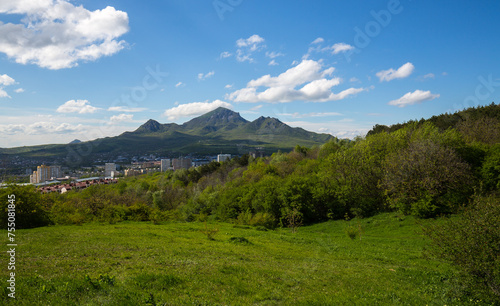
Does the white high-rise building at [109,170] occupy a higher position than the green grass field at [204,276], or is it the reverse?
the green grass field at [204,276]

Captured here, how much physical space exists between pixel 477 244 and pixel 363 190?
112 ft

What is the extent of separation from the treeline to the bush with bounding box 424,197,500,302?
1281 centimetres

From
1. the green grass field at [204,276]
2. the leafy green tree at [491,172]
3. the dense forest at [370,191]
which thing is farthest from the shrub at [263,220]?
the leafy green tree at [491,172]

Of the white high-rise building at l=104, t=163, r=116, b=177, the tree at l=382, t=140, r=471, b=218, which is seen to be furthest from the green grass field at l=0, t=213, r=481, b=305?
the white high-rise building at l=104, t=163, r=116, b=177

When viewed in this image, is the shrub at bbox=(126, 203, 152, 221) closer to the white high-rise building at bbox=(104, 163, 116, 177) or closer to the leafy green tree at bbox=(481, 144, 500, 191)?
the leafy green tree at bbox=(481, 144, 500, 191)

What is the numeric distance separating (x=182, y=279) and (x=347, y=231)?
21.4m

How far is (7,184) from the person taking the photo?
26.5 m

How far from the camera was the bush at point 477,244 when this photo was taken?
1027 cm

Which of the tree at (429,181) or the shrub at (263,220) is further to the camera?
the shrub at (263,220)

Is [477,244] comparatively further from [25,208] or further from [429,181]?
[25,208]

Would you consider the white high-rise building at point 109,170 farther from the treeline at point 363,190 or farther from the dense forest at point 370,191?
the dense forest at point 370,191

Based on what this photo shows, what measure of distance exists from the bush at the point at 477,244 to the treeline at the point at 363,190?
504 inches

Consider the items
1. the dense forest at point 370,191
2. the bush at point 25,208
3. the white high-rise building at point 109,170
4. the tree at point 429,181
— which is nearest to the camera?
the bush at point 25,208

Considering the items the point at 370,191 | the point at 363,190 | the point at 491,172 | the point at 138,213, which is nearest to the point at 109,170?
the point at 138,213
